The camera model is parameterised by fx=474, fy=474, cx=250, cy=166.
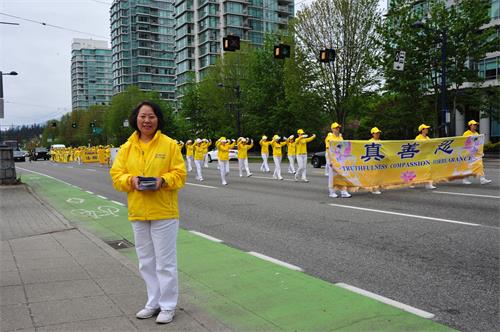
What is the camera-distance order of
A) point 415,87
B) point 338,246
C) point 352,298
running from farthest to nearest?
point 415,87 < point 338,246 < point 352,298

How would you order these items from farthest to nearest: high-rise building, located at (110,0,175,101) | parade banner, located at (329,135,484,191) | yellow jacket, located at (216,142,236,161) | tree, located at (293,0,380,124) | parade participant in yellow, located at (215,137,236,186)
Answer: high-rise building, located at (110,0,175,101) < tree, located at (293,0,380,124) < yellow jacket, located at (216,142,236,161) < parade participant in yellow, located at (215,137,236,186) < parade banner, located at (329,135,484,191)

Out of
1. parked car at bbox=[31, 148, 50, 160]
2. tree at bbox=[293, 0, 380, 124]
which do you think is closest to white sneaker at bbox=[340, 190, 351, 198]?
tree at bbox=[293, 0, 380, 124]

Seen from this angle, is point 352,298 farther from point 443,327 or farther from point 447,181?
point 447,181

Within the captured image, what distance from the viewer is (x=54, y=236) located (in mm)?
8172

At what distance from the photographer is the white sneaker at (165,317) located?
4055 mm

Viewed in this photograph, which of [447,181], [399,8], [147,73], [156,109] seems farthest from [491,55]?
[147,73]

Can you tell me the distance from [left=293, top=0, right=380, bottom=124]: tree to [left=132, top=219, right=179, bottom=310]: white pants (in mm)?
32609

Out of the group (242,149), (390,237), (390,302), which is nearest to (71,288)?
(390,302)

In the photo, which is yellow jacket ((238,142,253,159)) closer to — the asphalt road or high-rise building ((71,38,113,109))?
the asphalt road

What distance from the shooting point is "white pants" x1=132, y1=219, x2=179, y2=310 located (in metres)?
4.12

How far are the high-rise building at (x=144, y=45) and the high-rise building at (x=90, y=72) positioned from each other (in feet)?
14.9

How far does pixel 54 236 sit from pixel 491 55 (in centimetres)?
4606

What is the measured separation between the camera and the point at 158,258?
4.15m

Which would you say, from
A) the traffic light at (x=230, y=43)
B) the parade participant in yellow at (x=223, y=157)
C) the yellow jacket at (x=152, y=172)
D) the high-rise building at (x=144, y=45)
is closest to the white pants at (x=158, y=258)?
the yellow jacket at (x=152, y=172)
